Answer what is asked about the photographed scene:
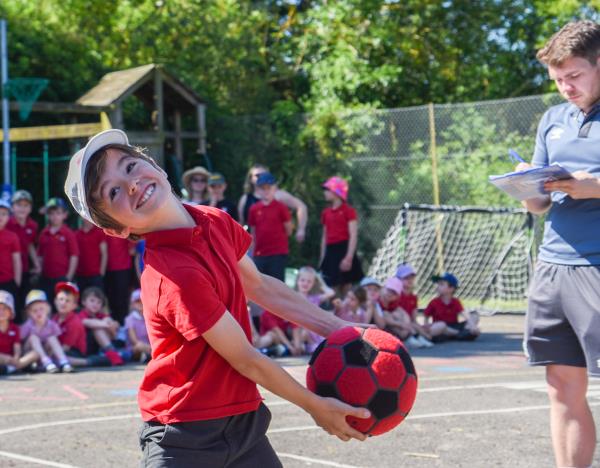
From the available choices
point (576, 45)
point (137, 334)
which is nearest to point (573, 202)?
point (576, 45)

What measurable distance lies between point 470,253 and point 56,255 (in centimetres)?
771

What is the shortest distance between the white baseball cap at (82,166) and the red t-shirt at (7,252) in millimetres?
8313

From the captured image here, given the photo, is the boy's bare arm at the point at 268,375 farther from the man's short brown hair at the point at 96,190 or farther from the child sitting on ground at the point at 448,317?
the child sitting on ground at the point at 448,317

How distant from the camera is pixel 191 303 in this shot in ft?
11.5

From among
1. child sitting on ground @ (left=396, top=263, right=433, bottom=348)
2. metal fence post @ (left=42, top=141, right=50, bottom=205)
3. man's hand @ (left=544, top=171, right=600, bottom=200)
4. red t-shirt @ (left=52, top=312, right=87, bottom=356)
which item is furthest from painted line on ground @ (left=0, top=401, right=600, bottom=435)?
metal fence post @ (left=42, top=141, right=50, bottom=205)

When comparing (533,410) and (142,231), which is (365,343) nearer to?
(142,231)

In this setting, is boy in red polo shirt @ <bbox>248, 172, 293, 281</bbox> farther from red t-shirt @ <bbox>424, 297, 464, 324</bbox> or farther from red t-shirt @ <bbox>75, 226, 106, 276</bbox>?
red t-shirt @ <bbox>424, 297, 464, 324</bbox>

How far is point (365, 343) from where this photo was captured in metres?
3.83

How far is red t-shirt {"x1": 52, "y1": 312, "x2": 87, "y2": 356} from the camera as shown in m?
11.4

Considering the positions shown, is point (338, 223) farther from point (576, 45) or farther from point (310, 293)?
point (576, 45)

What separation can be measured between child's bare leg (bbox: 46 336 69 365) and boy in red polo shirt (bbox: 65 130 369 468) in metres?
7.36

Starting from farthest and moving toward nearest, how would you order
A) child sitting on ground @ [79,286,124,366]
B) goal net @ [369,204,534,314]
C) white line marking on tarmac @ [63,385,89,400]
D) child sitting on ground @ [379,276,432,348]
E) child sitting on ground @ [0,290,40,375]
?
goal net @ [369,204,534,314]
child sitting on ground @ [379,276,432,348]
child sitting on ground @ [79,286,124,366]
child sitting on ground @ [0,290,40,375]
white line marking on tarmac @ [63,385,89,400]

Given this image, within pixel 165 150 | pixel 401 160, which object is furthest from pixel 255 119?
pixel 401 160

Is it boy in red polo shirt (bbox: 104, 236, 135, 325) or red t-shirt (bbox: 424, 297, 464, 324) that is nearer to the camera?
boy in red polo shirt (bbox: 104, 236, 135, 325)
